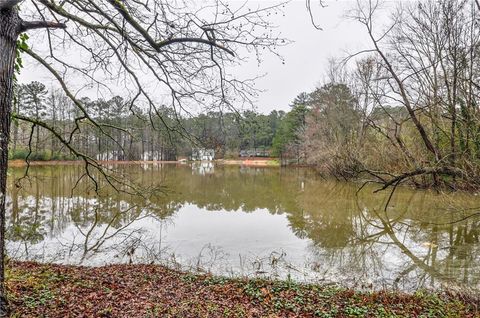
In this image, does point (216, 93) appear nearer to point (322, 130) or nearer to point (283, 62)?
point (283, 62)

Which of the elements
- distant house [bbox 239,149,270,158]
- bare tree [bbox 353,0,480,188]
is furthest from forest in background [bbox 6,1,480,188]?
distant house [bbox 239,149,270,158]

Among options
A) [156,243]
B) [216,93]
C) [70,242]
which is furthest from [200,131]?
[70,242]

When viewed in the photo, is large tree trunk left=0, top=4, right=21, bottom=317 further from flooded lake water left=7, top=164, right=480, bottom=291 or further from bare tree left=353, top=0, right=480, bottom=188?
bare tree left=353, top=0, right=480, bottom=188

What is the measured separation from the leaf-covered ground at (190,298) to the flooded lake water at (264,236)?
945mm

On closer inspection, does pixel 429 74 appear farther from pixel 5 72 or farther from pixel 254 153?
pixel 254 153

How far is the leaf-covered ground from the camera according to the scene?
348cm

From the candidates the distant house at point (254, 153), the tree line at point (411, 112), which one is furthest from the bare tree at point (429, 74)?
the distant house at point (254, 153)

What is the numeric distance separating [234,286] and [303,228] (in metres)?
5.15

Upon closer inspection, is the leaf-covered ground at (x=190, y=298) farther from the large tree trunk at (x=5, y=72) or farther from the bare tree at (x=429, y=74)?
the bare tree at (x=429, y=74)

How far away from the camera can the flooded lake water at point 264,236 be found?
600 cm

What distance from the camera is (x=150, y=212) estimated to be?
1117cm

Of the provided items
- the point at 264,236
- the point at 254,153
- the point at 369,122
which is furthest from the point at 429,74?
the point at 254,153

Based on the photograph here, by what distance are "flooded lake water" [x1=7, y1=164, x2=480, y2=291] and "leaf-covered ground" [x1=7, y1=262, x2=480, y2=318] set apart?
0.95 meters

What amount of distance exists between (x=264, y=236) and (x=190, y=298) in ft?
15.7
